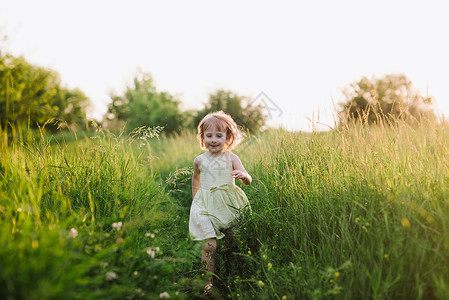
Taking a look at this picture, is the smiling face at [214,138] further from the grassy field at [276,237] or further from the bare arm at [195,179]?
the grassy field at [276,237]

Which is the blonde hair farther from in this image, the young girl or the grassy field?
the grassy field

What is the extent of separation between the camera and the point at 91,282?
1376 millimetres

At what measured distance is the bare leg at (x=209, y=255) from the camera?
101 inches

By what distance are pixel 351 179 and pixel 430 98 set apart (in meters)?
0.98

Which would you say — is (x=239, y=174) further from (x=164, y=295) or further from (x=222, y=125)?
(x=164, y=295)

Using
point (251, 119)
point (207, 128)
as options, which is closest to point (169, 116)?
point (251, 119)

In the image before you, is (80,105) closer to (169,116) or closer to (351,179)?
(169,116)

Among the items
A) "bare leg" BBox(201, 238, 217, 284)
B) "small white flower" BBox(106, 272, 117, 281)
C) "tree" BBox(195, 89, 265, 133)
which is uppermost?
"tree" BBox(195, 89, 265, 133)

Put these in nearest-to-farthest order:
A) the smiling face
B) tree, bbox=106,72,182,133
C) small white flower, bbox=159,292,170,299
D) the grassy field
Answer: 1. the grassy field
2. small white flower, bbox=159,292,170,299
3. the smiling face
4. tree, bbox=106,72,182,133

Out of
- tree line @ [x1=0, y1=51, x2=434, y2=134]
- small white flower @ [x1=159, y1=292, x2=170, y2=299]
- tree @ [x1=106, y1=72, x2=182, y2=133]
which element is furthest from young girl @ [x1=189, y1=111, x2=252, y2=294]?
tree @ [x1=106, y1=72, x2=182, y2=133]

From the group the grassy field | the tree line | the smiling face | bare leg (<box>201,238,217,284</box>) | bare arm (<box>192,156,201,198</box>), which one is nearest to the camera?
the grassy field

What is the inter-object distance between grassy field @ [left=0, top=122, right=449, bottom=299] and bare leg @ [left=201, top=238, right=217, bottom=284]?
0.09 metres

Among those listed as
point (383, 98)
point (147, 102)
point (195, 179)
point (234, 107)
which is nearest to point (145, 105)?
point (147, 102)

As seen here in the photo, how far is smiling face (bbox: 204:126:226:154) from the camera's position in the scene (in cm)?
315
